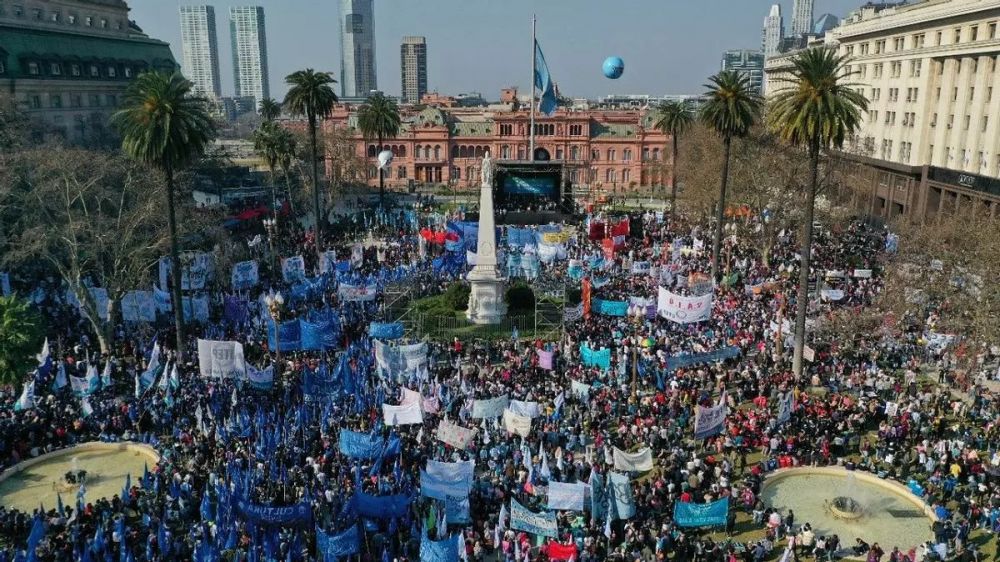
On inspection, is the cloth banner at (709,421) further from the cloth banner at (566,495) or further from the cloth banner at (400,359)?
the cloth banner at (400,359)

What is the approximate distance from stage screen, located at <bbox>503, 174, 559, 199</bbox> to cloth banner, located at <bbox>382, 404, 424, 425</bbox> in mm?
53504

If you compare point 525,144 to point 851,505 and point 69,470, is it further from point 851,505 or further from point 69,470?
point 851,505

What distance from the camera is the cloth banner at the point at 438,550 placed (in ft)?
60.4

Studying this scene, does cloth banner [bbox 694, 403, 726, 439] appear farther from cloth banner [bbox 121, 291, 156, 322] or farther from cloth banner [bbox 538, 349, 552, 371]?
cloth banner [bbox 121, 291, 156, 322]

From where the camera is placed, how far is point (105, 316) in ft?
117

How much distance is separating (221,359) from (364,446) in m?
8.41

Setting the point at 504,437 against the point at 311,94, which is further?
the point at 311,94

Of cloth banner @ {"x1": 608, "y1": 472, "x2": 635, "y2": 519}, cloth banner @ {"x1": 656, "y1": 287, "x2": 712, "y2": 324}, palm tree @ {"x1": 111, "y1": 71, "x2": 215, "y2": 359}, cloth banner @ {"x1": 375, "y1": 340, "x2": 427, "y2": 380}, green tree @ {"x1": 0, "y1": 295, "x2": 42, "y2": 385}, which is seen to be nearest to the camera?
cloth banner @ {"x1": 608, "y1": 472, "x2": 635, "y2": 519}

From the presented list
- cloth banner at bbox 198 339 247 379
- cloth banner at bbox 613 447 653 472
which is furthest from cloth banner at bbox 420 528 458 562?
cloth banner at bbox 198 339 247 379

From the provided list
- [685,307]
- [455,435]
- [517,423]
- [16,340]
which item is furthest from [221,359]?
[685,307]

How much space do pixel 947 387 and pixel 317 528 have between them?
26775 mm

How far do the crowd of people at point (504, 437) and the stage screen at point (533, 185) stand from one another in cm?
3553

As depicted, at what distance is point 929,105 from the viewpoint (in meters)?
61.8

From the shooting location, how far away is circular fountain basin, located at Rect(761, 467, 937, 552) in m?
21.7
